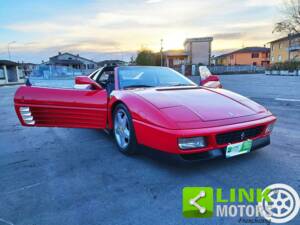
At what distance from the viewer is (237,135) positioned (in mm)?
2076

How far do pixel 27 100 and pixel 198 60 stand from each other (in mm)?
42532

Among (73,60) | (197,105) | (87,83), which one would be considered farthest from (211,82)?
(73,60)

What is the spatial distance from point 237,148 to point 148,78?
1755 millimetres

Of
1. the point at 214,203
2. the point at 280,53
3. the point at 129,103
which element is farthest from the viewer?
the point at 280,53

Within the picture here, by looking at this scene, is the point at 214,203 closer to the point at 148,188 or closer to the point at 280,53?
the point at 148,188

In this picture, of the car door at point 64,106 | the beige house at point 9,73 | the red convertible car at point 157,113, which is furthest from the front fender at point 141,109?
the beige house at point 9,73

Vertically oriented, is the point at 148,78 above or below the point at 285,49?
below

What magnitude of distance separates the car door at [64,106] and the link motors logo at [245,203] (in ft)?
5.47

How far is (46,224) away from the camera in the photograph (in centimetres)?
151

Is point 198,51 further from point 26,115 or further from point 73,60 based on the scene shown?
point 26,115

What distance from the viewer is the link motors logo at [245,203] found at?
1572 mm

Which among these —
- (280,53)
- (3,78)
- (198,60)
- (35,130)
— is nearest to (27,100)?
(35,130)

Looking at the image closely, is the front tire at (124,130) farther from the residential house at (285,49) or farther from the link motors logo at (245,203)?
the residential house at (285,49)

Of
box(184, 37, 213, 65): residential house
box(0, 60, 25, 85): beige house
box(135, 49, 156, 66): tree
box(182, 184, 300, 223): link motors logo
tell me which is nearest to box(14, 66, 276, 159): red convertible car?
box(182, 184, 300, 223): link motors logo
